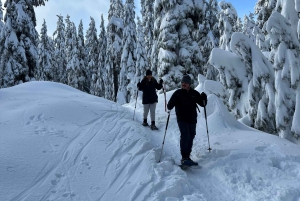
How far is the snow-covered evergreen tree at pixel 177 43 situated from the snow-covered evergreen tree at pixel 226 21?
4244 millimetres

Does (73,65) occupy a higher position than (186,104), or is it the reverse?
(73,65)

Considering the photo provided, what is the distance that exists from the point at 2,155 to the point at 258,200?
4902mm

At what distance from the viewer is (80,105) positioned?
985 centimetres

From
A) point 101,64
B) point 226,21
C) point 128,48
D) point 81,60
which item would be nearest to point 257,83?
point 226,21

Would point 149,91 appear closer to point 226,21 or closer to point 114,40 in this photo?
point 226,21

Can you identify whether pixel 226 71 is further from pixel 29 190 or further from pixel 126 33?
pixel 126 33

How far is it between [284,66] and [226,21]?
1670 centimetres

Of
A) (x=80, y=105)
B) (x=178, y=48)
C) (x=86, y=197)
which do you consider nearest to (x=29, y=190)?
(x=86, y=197)

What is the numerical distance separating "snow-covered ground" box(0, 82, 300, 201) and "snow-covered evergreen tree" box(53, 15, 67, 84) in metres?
45.3

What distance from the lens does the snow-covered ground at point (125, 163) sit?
180 inches

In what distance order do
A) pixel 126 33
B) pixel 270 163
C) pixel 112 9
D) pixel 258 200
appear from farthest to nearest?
pixel 112 9, pixel 126 33, pixel 270 163, pixel 258 200

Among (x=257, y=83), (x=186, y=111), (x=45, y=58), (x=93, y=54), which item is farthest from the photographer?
(x=93, y=54)

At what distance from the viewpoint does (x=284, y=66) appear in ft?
23.9

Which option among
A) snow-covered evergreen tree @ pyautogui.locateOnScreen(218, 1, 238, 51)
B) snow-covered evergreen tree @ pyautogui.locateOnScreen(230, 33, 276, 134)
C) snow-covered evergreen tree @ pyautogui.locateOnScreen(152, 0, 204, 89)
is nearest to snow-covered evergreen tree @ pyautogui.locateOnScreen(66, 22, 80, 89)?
snow-covered evergreen tree @ pyautogui.locateOnScreen(218, 1, 238, 51)
